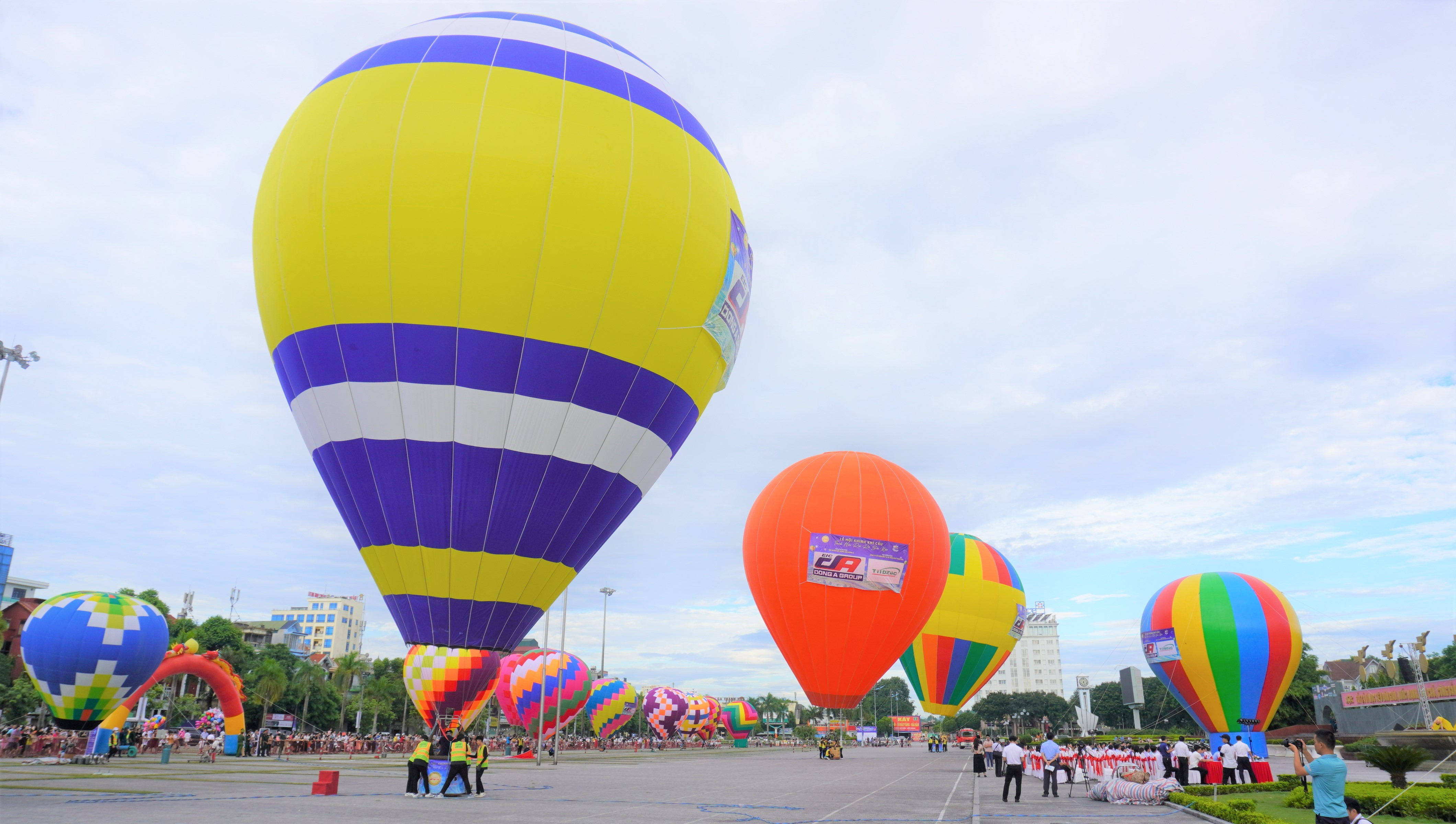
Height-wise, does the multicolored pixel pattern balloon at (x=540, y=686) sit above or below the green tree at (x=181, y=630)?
below

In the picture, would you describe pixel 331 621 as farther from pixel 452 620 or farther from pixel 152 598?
pixel 452 620

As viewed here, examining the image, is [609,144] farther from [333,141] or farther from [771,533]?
→ [771,533]

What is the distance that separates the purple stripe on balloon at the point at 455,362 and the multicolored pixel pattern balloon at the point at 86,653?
15439 mm

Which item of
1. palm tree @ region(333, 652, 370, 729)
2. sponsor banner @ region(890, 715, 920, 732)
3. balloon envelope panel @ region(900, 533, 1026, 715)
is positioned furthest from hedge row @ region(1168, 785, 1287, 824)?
sponsor banner @ region(890, 715, 920, 732)

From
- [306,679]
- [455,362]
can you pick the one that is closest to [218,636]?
[306,679]

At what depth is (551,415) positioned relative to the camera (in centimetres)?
1481

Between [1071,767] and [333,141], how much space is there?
25.0 metres

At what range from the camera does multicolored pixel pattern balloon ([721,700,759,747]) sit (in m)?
70.9

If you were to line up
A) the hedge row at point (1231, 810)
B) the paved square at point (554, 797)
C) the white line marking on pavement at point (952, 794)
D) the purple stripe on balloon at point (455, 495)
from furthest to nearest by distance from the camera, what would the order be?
the purple stripe on balloon at point (455, 495), the white line marking on pavement at point (952, 794), the paved square at point (554, 797), the hedge row at point (1231, 810)

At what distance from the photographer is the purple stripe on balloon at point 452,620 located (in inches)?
564

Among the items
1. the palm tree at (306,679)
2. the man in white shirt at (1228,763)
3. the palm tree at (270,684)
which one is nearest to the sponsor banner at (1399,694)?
the man in white shirt at (1228,763)

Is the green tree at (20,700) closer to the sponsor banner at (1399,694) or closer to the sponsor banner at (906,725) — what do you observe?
the sponsor banner at (1399,694)

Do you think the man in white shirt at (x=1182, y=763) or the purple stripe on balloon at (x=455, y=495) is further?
the man in white shirt at (x=1182, y=763)

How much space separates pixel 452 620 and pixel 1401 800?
16.8 metres
